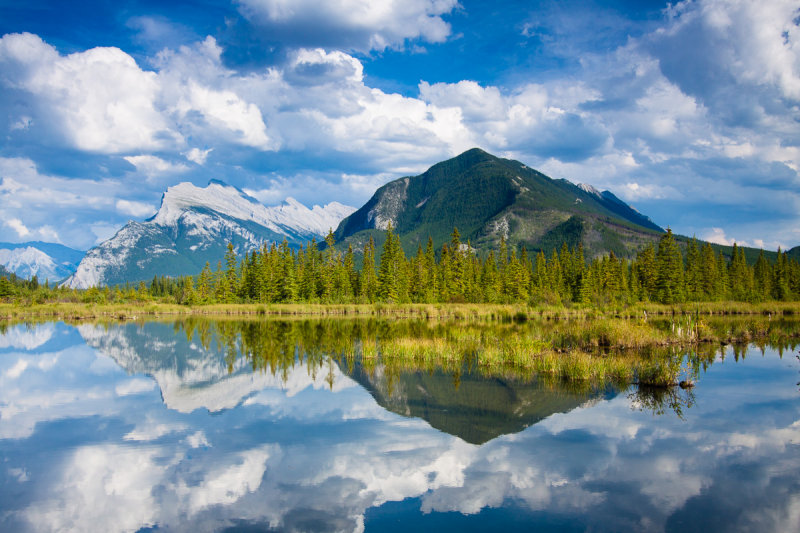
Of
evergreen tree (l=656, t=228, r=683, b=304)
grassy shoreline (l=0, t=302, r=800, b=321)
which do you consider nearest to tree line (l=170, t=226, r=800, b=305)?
evergreen tree (l=656, t=228, r=683, b=304)

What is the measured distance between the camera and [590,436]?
15031 millimetres

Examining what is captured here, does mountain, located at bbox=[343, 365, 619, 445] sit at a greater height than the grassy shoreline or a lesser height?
lesser

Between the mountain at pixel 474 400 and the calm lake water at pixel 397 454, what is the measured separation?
0.10m

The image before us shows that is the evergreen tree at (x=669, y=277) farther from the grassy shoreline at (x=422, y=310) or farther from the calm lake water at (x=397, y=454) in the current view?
the calm lake water at (x=397, y=454)

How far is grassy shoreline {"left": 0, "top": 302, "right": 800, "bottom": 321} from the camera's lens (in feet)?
236

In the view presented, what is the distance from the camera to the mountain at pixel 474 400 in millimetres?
16109

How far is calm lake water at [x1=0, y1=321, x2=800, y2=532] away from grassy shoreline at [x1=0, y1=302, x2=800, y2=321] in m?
47.4

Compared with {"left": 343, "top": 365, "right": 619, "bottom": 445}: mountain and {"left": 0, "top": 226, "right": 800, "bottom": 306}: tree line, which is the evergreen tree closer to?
{"left": 0, "top": 226, "right": 800, "bottom": 306}: tree line

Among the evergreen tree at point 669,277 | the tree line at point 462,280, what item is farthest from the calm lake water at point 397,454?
the evergreen tree at point 669,277

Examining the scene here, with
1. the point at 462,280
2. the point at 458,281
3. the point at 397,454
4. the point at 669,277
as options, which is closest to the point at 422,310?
the point at 458,281

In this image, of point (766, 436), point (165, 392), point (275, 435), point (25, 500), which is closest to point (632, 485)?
point (766, 436)

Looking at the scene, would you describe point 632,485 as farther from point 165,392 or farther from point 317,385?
point 165,392

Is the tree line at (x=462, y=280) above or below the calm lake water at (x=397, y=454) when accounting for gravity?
above

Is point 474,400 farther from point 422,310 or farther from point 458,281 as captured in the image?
point 458,281
